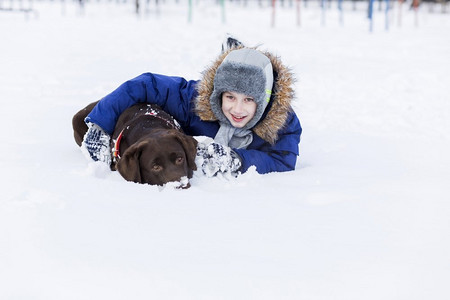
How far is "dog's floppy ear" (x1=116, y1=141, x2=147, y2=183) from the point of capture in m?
2.86

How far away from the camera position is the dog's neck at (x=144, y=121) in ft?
10.5

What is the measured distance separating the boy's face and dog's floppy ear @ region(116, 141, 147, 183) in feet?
2.51

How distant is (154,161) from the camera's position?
286 centimetres

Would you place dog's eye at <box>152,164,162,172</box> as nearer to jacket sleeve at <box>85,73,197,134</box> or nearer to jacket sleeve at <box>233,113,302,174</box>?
jacket sleeve at <box>233,113,302,174</box>

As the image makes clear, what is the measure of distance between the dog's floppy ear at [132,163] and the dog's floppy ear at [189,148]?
0.22 metres

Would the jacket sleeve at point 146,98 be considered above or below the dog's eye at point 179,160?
above

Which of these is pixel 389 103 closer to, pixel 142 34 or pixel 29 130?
pixel 29 130

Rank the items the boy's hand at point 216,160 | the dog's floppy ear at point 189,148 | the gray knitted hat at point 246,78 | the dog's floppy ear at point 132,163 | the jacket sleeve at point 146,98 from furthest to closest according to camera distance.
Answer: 1. the jacket sleeve at point 146,98
2. the gray knitted hat at point 246,78
3. the boy's hand at point 216,160
4. the dog's floppy ear at point 189,148
5. the dog's floppy ear at point 132,163

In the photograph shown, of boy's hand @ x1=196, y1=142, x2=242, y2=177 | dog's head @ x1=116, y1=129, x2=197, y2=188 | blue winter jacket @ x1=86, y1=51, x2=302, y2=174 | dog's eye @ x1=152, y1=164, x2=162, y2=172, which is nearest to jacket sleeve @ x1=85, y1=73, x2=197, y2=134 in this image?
blue winter jacket @ x1=86, y1=51, x2=302, y2=174

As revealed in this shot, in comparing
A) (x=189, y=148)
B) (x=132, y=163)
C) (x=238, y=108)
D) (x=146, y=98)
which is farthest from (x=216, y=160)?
(x=146, y=98)

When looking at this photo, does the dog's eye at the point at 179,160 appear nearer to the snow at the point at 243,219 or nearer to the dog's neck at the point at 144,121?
the snow at the point at 243,219

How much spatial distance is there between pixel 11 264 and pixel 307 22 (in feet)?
61.7

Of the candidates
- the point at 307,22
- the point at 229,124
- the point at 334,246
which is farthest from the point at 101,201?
the point at 307,22

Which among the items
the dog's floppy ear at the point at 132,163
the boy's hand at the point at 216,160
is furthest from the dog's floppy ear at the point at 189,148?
the dog's floppy ear at the point at 132,163
